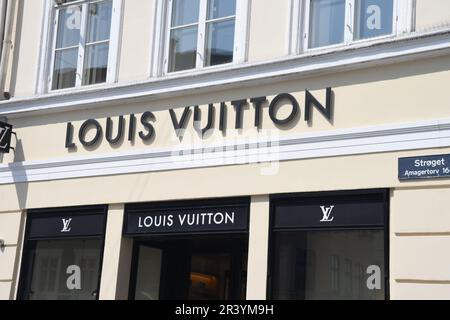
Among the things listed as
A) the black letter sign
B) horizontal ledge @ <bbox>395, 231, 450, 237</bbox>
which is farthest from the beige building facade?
the black letter sign

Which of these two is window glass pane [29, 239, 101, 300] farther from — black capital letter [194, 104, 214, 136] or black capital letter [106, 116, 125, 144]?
black capital letter [194, 104, 214, 136]

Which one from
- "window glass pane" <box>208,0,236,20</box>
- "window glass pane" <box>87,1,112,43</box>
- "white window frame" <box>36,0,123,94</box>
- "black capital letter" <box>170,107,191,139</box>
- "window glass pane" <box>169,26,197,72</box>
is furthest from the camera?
"window glass pane" <box>87,1,112,43</box>

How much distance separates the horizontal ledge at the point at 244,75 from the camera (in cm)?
886

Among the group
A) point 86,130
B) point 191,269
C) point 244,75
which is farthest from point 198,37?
point 191,269

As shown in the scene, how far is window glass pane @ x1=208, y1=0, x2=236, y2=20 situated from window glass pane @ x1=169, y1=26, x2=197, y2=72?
13.0 inches

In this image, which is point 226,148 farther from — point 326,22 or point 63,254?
point 63,254

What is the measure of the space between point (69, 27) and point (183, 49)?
7.71ft

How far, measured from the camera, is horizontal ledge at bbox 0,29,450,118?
886 centimetres

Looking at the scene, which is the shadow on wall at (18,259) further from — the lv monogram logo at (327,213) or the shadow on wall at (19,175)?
the lv monogram logo at (327,213)

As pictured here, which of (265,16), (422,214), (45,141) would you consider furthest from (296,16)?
(45,141)

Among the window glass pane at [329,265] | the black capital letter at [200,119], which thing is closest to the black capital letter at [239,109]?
the black capital letter at [200,119]

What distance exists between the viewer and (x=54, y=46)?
12.4 m

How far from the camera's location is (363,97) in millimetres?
9195
